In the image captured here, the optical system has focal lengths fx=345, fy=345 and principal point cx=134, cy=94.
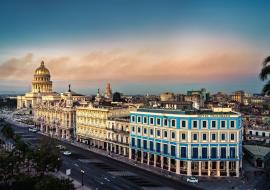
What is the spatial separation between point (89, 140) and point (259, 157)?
169ft

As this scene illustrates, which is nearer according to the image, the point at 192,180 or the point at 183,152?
the point at 192,180

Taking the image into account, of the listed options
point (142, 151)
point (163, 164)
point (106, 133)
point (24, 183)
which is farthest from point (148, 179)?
point (106, 133)

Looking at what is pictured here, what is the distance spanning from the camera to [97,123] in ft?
331

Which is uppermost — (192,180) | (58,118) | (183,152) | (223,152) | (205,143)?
(58,118)

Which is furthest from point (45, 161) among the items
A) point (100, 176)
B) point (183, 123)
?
point (183, 123)

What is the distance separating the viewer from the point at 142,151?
259ft

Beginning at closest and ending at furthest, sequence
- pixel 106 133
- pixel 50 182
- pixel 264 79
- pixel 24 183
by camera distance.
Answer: pixel 264 79 → pixel 50 182 → pixel 24 183 → pixel 106 133

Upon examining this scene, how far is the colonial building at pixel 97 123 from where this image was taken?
317ft

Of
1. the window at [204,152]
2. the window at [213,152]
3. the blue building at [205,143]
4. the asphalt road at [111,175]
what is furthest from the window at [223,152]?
the asphalt road at [111,175]

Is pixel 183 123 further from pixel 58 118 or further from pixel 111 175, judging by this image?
pixel 58 118

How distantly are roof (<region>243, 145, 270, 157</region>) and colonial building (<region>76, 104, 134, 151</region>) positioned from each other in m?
34.4

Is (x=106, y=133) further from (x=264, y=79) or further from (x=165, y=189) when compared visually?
(x=264, y=79)

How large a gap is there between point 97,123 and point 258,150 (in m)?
45.3

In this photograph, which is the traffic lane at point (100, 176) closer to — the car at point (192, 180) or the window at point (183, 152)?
the car at point (192, 180)
